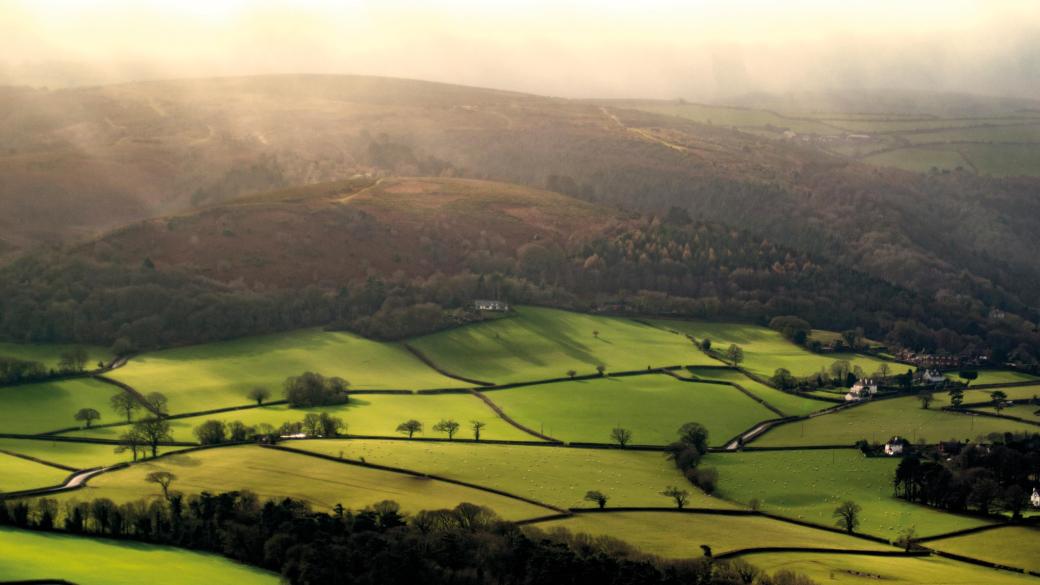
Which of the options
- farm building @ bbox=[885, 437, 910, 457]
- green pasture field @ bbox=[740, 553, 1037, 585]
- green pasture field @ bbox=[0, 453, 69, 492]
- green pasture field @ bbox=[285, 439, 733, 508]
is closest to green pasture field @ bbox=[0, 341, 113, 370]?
green pasture field @ bbox=[0, 453, 69, 492]

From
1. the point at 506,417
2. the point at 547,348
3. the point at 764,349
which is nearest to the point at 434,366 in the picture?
the point at 547,348

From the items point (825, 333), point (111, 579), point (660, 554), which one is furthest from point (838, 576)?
point (825, 333)

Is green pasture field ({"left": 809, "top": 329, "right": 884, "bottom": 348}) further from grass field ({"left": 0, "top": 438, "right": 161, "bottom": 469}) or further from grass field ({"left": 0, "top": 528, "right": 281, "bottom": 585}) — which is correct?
grass field ({"left": 0, "top": 528, "right": 281, "bottom": 585})

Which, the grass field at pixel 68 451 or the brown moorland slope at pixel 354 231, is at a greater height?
the brown moorland slope at pixel 354 231

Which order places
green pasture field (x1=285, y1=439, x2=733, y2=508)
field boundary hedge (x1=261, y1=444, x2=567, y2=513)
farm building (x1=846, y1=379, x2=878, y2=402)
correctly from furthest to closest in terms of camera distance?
1. farm building (x1=846, y1=379, x2=878, y2=402)
2. green pasture field (x1=285, y1=439, x2=733, y2=508)
3. field boundary hedge (x1=261, y1=444, x2=567, y2=513)

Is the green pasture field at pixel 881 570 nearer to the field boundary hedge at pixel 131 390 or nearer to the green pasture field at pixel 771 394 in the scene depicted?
the green pasture field at pixel 771 394

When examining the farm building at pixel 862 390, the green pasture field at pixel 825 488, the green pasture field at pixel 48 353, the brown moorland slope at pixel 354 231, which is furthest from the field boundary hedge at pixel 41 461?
the farm building at pixel 862 390

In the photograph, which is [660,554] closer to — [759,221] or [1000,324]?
[1000,324]
